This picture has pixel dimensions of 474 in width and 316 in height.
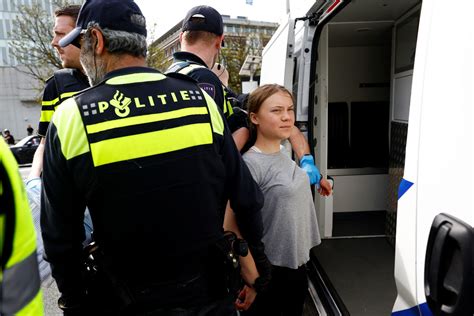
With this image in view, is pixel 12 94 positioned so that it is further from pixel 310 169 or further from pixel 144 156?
pixel 144 156

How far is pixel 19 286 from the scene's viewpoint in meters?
0.78

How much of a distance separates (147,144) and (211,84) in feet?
2.74

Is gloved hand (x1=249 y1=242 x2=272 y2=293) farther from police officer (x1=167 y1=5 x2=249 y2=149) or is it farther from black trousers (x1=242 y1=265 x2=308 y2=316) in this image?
police officer (x1=167 y1=5 x2=249 y2=149)

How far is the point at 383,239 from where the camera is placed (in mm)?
3912

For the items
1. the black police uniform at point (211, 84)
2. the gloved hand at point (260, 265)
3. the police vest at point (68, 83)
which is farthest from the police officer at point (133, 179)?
the police vest at point (68, 83)

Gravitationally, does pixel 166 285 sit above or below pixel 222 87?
below

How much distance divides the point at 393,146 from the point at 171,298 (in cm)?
328

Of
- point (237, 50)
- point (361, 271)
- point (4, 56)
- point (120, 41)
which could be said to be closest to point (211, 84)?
point (120, 41)

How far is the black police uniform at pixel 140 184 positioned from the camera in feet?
4.02

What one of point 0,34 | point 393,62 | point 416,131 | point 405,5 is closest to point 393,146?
point 393,62

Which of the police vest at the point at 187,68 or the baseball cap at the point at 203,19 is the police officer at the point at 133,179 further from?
the baseball cap at the point at 203,19

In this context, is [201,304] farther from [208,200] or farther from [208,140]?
[208,140]

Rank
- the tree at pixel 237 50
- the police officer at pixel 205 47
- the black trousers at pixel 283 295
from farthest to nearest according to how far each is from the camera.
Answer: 1. the tree at pixel 237 50
2. the police officer at pixel 205 47
3. the black trousers at pixel 283 295

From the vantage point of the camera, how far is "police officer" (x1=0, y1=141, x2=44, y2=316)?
76cm
